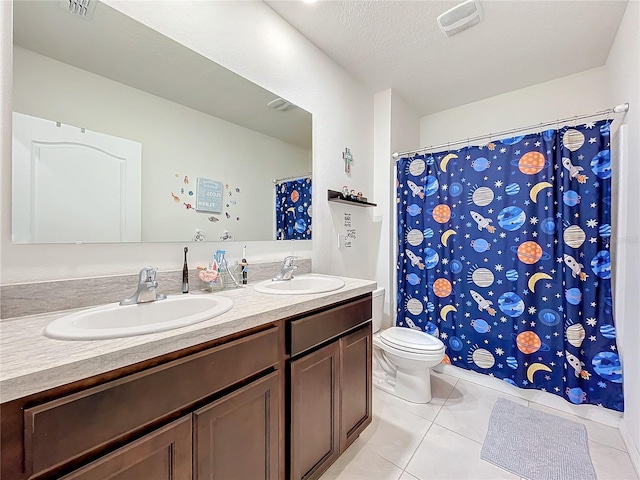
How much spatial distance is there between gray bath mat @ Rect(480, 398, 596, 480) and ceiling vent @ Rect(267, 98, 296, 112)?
7.47 ft

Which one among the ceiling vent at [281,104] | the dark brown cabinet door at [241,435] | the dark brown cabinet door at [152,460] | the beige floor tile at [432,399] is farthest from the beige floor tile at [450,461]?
the ceiling vent at [281,104]

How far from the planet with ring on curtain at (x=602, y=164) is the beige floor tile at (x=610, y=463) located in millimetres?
1544

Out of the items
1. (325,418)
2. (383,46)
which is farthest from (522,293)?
(383,46)

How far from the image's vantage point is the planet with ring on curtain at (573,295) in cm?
179

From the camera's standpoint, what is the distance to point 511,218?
2.01 meters

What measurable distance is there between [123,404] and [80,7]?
1.38 metres

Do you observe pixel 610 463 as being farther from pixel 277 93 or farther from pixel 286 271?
pixel 277 93

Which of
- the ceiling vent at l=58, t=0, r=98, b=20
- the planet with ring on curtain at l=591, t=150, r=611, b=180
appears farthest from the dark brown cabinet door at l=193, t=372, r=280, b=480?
the planet with ring on curtain at l=591, t=150, r=611, b=180

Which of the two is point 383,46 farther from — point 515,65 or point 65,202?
point 65,202

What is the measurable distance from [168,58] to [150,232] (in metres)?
0.80

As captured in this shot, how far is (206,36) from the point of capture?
140 centimetres

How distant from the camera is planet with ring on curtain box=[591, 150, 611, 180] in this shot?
171cm

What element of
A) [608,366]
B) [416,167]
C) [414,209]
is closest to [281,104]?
[416,167]

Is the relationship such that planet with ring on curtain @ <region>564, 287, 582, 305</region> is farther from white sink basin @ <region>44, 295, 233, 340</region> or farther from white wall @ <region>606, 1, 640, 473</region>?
white sink basin @ <region>44, 295, 233, 340</region>
